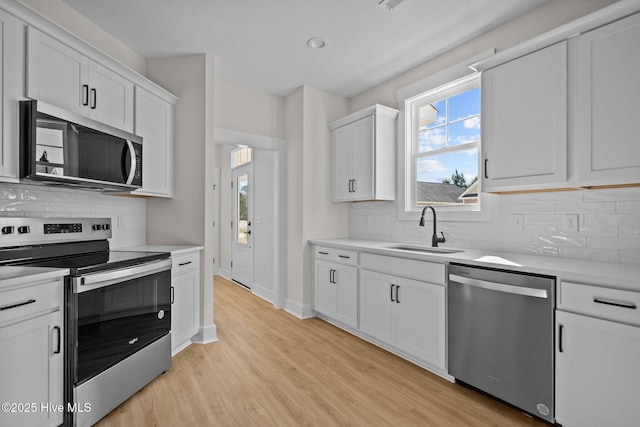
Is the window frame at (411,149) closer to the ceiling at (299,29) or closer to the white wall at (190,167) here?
the ceiling at (299,29)

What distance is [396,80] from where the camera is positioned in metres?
3.58

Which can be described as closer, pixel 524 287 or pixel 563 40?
pixel 524 287

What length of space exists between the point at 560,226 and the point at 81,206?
360 cm

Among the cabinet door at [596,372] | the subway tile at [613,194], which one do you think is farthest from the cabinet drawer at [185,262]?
the subway tile at [613,194]

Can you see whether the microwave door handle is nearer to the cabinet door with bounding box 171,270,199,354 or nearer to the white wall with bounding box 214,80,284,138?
the cabinet door with bounding box 171,270,199,354

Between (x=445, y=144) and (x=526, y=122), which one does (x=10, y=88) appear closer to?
(x=526, y=122)

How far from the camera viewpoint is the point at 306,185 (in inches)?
151

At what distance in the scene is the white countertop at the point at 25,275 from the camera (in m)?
1.44

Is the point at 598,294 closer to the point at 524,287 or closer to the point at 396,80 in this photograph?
the point at 524,287

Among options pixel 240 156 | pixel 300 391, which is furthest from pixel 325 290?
pixel 240 156

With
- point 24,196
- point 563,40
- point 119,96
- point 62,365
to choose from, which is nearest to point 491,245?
point 563,40

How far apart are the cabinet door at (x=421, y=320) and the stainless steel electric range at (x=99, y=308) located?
1879mm

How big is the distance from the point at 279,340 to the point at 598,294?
248 centimetres

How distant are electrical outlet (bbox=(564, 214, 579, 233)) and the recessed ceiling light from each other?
7.91 feet
